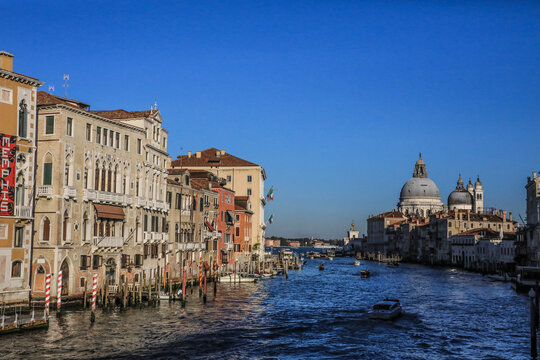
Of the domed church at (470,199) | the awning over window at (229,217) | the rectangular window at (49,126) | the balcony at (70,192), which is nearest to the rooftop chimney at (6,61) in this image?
the rectangular window at (49,126)

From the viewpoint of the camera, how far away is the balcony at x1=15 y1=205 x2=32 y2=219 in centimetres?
3306

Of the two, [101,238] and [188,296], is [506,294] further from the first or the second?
[101,238]

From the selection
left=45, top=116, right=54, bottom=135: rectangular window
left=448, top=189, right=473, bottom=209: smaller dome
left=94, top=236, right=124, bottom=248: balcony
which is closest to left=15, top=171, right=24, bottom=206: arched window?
left=45, top=116, right=54, bottom=135: rectangular window

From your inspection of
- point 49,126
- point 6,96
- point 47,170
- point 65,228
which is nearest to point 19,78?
point 6,96

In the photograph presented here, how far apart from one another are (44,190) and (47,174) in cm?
103

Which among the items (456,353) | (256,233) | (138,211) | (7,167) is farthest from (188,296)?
(256,233)

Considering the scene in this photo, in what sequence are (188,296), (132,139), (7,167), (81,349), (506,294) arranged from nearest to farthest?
(81,349) → (7,167) → (132,139) → (188,296) → (506,294)

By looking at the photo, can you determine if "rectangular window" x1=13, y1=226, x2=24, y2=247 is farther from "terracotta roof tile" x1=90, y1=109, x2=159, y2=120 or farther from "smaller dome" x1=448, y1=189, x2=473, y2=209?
"smaller dome" x1=448, y1=189, x2=473, y2=209

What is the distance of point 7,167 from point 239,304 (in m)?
18.8

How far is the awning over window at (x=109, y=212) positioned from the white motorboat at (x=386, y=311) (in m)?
16.8

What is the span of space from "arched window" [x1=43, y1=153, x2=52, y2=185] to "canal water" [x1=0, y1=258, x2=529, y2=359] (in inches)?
289

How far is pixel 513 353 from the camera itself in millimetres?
28625

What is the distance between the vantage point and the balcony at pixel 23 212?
33062 millimetres

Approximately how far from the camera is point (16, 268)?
3325cm
